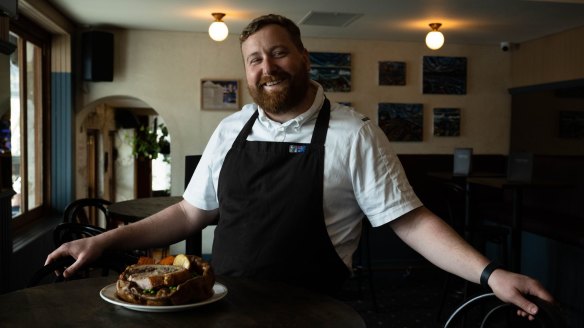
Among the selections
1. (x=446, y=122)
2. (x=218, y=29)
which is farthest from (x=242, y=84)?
(x=446, y=122)

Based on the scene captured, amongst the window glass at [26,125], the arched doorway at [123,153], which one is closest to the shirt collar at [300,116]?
the window glass at [26,125]

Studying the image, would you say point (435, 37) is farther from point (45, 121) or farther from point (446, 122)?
point (45, 121)

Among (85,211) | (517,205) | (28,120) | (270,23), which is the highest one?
(270,23)

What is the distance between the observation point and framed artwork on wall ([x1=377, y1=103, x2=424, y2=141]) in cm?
676

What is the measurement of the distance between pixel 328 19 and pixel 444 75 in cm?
190

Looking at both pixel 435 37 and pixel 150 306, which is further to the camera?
pixel 435 37

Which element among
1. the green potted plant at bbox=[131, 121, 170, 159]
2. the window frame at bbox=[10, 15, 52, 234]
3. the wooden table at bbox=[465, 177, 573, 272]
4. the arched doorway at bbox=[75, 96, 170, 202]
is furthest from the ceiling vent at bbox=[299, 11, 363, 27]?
the green potted plant at bbox=[131, 121, 170, 159]

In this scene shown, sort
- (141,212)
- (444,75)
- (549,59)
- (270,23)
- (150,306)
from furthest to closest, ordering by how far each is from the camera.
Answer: (444,75)
(549,59)
(141,212)
(270,23)
(150,306)

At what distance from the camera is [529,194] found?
6.26 meters

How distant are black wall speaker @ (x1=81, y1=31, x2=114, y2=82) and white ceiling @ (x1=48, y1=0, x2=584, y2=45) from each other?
13cm

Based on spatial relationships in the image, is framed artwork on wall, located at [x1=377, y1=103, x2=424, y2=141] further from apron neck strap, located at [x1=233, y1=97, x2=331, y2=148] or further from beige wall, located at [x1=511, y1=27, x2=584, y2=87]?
apron neck strap, located at [x1=233, y1=97, x2=331, y2=148]

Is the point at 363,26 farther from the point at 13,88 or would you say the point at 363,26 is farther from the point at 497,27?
the point at 13,88

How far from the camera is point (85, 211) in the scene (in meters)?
7.32

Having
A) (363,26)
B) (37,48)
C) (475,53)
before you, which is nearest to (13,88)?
(37,48)
